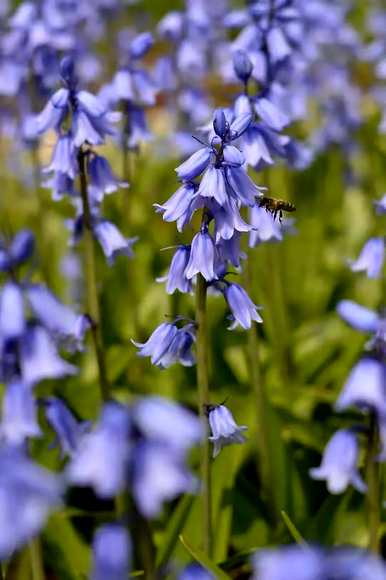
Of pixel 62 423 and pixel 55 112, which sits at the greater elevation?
pixel 55 112

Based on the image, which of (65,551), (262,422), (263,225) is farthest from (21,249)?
(262,422)

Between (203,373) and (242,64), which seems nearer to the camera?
(203,373)

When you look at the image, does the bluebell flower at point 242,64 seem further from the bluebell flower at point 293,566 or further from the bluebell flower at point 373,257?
the bluebell flower at point 293,566

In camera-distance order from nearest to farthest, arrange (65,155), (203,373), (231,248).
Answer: (231,248) → (203,373) → (65,155)

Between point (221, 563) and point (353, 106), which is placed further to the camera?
point (353, 106)

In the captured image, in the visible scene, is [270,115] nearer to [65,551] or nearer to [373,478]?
[373,478]

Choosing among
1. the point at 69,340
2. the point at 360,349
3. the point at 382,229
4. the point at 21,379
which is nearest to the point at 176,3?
the point at 382,229

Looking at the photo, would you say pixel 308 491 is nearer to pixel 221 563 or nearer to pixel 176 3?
pixel 221 563

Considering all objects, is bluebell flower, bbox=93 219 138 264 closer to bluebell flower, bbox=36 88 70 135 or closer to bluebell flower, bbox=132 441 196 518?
bluebell flower, bbox=36 88 70 135
